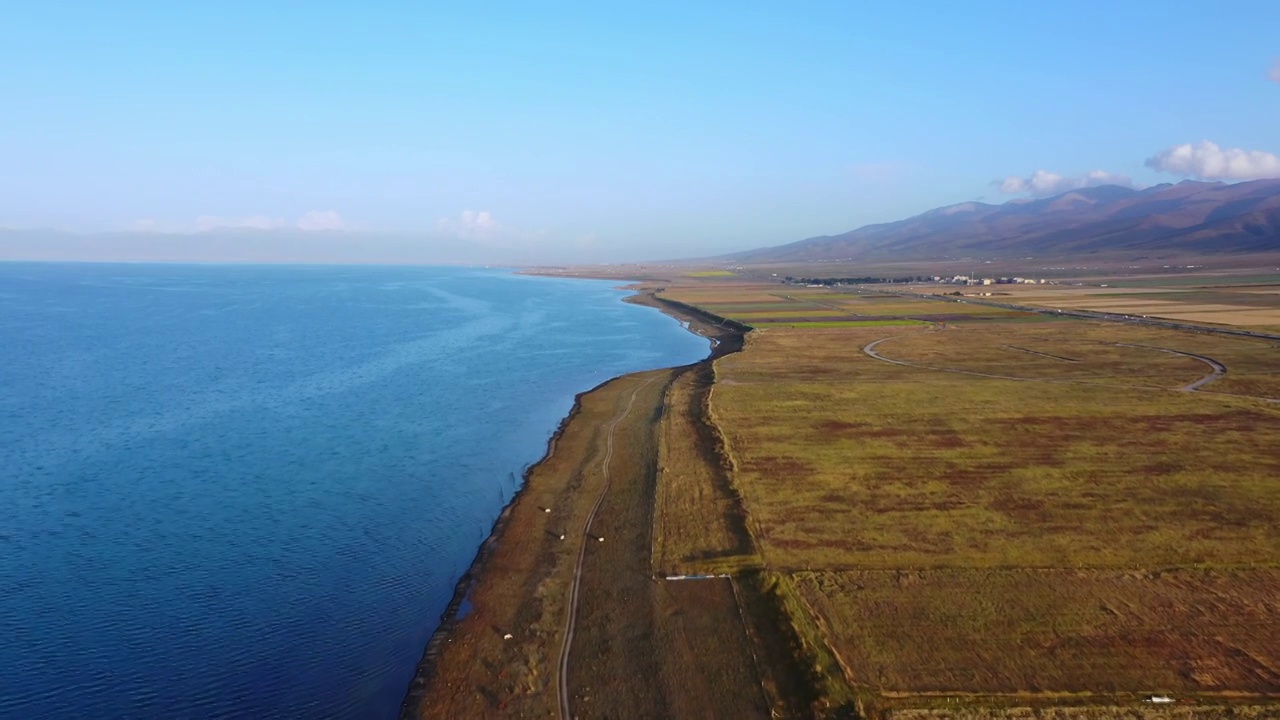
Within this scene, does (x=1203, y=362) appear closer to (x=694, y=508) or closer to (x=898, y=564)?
(x=898, y=564)

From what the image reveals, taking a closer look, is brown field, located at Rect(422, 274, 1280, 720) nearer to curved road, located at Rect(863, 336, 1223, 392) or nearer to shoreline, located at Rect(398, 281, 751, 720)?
shoreline, located at Rect(398, 281, 751, 720)

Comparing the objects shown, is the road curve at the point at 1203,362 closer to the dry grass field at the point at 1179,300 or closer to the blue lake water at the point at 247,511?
the dry grass field at the point at 1179,300

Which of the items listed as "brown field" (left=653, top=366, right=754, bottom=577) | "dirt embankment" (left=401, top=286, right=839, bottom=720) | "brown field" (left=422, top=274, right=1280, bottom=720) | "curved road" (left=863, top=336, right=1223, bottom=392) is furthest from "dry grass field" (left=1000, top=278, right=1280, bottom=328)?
"dirt embankment" (left=401, top=286, right=839, bottom=720)

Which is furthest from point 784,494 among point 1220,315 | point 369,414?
point 1220,315

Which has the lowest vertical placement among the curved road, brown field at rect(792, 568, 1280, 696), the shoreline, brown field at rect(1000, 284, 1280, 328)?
the shoreline

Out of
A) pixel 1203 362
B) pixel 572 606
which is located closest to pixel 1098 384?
pixel 1203 362

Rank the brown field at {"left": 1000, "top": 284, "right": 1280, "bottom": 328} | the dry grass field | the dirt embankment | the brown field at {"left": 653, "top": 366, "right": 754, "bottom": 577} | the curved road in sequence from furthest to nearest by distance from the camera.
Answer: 1. the brown field at {"left": 1000, "top": 284, "right": 1280, "bottom": 328}
2. the dry grass field
3. the curved road
4. the brown field at {"left": 653, "top": 366, "right": 754, "bottom": 577}
5. the dirt embankment

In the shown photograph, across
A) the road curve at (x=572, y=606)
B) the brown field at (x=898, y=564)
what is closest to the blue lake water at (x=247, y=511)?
the brown field at (x=898, y=564)
